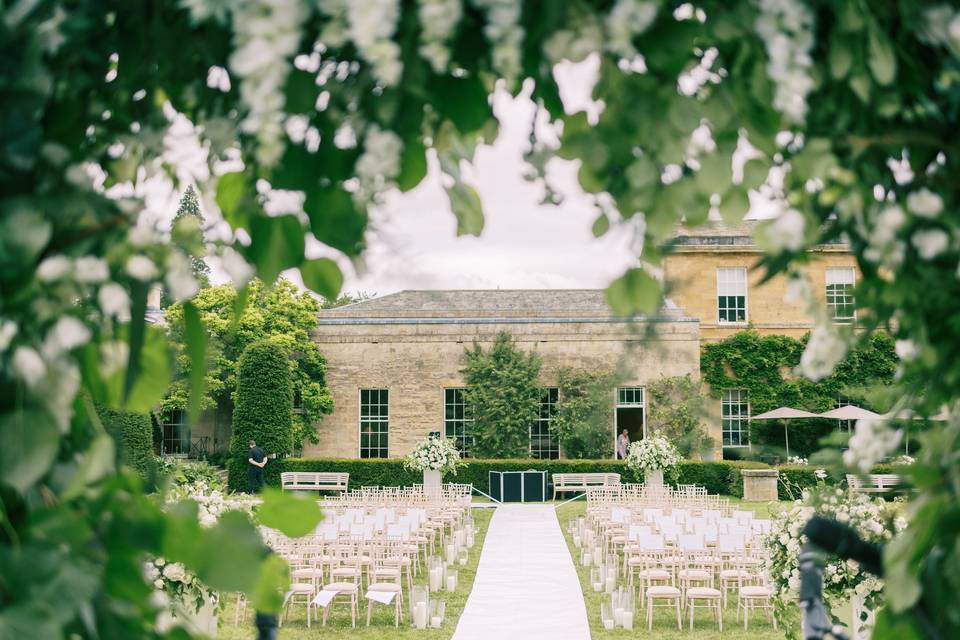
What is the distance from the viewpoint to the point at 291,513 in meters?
1.31

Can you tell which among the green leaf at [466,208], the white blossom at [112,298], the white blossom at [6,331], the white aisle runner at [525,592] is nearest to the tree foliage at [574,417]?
the white aisle runner at [525,592]

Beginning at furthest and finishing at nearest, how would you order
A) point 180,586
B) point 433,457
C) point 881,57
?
point 433,457, point 180,586, point 881,57

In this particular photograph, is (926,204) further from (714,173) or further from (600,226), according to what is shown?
(600,226)

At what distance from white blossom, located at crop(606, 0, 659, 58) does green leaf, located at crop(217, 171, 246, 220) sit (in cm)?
70

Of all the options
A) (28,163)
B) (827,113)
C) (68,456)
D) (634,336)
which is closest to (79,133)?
(28,163)

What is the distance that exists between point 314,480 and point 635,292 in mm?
22307

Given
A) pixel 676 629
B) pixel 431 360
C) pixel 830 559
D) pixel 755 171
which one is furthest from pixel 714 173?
pixel 431 360

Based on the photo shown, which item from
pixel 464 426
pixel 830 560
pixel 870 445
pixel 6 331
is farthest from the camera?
pixel 464 426

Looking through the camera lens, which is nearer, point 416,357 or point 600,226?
point 600,226

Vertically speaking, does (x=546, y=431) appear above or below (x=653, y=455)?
above

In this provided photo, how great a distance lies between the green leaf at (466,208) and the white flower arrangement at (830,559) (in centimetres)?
457

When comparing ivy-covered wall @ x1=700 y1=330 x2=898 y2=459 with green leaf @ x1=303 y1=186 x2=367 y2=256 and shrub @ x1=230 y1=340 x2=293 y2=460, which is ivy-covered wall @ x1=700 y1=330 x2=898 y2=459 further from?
green leaf @ x1=303 y1=186 x2=367 y2=256

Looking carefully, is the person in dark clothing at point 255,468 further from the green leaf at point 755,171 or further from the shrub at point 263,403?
the green leaf at point 755,171

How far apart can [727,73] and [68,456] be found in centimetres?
116
